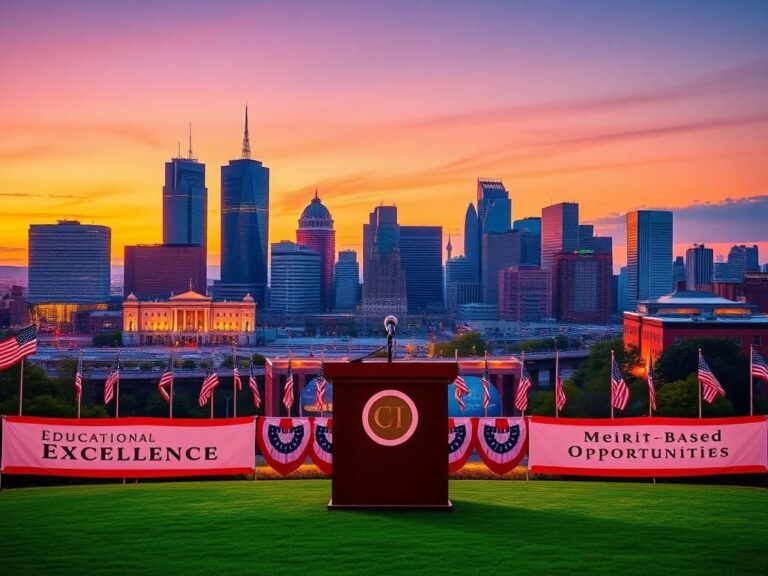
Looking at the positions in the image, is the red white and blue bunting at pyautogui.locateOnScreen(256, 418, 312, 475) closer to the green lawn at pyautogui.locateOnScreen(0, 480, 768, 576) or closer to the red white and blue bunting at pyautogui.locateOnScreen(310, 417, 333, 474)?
the red white and blue bunting at pyautogui.locateOnScreen(310, 417, 333, 474)

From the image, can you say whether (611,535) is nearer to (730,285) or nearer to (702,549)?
(702,549)

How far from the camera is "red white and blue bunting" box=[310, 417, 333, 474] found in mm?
26031

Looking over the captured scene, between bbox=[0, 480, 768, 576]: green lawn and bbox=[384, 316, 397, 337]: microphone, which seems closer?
bbox=[0, 480, 768, 576]: green lawn

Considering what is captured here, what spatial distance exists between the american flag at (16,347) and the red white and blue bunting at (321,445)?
31.6ft

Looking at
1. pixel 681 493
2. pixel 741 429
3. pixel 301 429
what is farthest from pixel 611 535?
pixel 301 429

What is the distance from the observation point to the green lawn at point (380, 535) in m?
12.6

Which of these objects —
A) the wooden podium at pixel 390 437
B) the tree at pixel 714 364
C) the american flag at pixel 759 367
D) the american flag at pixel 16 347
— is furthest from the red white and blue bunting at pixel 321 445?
the tree at pixel 714 364

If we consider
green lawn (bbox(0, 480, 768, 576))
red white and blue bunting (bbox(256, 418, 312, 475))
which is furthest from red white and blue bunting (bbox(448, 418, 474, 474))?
green lawn (bbox(0, 480, 768, 576))

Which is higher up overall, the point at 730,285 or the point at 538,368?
the point at 730,285

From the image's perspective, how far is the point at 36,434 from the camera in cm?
2280

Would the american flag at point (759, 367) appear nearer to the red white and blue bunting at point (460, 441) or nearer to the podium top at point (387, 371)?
the red white and blue bunting at point (460, 441)

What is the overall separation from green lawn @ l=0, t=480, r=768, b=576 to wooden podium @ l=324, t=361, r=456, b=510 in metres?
0.45

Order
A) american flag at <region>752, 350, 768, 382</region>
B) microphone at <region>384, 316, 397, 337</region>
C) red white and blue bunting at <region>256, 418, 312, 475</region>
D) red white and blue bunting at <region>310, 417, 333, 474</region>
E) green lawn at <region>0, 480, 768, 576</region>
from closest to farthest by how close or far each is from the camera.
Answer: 1. green lawn at <region>0, 480, 768, 576</region>
2. microphone at <region>384, 316, 397, 337</region>
3. red white and blue bunting at <region>256, 418, 312, 475</region>
4. red white and blue bunting at <region>310, 417, 333, 474</region>
5. american flag at <region>752, 350, 768, 382</region>

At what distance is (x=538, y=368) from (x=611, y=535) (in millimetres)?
112268
